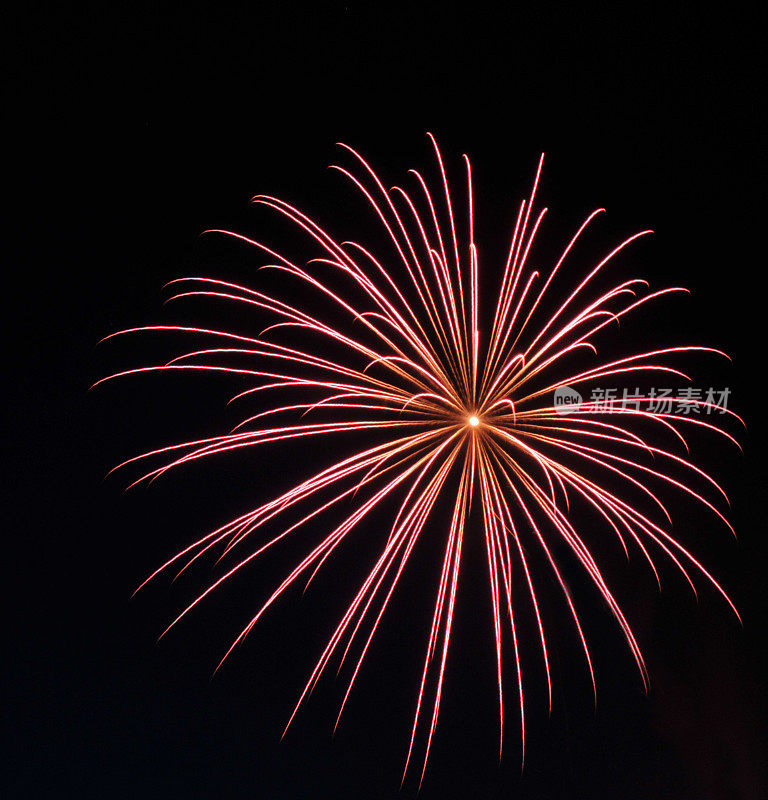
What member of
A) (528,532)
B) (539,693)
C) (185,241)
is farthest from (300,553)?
(185,241)

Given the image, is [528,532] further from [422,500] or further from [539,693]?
[539,693]

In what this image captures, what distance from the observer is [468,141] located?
2.27 meters

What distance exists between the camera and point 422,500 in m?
2.18

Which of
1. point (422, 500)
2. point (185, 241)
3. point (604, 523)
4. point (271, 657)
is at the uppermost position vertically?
point (185, 241)

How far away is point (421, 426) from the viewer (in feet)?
6.93

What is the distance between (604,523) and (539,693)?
743 mm

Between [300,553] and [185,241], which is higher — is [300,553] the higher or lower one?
the lower one

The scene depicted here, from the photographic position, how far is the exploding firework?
7.06 ft

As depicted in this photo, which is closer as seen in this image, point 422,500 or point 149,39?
point 422,500

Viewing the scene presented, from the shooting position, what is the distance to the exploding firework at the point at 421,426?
2152mm

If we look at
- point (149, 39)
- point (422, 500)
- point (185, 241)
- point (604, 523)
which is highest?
A: point (149, 39)

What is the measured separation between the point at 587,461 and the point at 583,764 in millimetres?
1214

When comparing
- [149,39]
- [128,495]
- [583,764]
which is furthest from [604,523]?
[149,39]

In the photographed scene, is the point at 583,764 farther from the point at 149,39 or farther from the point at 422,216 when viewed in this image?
the point at 149,39
